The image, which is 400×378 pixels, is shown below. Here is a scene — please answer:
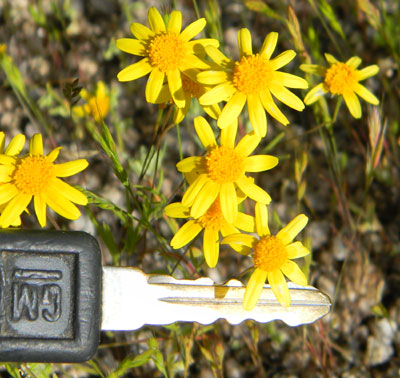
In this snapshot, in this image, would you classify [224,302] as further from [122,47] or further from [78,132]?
[78,132]

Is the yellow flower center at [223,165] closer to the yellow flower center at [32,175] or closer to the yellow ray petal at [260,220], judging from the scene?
the yellow ray petal at [260,220]

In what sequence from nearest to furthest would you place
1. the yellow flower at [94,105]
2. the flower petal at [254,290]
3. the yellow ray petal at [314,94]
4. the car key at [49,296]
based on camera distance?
the car key at [49,296]
the flower petal at [254,290]
the yellow ray petal at [314,94]
the yellow flower at [94,105]

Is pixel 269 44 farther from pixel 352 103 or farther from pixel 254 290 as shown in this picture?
pixel 254 290

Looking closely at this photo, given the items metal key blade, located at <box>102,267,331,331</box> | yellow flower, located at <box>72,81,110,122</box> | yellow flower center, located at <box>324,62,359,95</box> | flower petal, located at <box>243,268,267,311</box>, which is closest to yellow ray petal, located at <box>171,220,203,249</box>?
metal key blade, located at <box>102,267,331,331</box>

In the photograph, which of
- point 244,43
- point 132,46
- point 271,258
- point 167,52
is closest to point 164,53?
point 167,52

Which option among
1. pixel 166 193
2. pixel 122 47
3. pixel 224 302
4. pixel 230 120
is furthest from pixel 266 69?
pixel 166 193

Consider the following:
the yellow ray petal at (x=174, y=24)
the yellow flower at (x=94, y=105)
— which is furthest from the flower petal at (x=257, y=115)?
the yellow flower at (x=94, y=105)

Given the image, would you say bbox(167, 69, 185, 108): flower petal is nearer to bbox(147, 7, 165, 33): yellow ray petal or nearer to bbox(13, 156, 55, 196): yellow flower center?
bbox(147, 7, 165, 33): yellow ray petal
